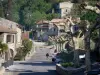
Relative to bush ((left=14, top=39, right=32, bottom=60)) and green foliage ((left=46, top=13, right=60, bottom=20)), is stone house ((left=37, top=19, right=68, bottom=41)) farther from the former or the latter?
bush ((left=14, top=39, right=32, bottom=60))

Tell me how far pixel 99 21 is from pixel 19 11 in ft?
355

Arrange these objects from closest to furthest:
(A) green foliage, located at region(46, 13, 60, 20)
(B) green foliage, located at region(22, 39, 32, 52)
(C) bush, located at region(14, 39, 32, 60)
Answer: (C) bush, located at region(14, 39, 32, 60)
(B) green foliage, located at region(22, 39, 32, 52)
(A) green foliage, located at region(46, 13, 60, 20)

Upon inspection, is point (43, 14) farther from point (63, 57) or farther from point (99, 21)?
point (99, 21)

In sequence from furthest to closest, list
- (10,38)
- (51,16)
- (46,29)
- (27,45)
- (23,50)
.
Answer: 1. (51,16)
2. (46,29)
3. (27,45)
4. (23,50)
5. (10,38)

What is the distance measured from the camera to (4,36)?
6209 centimetres

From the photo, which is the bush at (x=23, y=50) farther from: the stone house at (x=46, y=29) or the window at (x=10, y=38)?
the stone house at (x=46, y=29)

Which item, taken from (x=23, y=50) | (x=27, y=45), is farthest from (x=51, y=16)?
(x=23, y=50)

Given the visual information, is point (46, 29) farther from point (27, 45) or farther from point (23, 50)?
point (23, 50)

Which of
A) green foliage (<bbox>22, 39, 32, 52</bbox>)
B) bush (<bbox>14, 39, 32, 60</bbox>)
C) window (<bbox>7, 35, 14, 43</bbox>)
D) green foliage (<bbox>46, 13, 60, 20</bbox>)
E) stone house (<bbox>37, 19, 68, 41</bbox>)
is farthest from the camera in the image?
green foliage (<bbox>46, 13, 60, 20</bbox>)

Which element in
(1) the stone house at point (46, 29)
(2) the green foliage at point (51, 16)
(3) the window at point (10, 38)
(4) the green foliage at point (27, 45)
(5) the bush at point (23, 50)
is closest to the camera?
(3) the window at point (10, 38)

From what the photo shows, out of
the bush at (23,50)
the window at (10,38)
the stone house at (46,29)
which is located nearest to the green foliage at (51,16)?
the stone house at (46,29)

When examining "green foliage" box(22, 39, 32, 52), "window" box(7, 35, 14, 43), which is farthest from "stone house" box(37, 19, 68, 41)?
"window" box(7, 35, 14, 43)

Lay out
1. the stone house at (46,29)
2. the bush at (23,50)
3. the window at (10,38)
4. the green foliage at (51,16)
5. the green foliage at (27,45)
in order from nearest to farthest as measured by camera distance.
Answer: the window at (10,38)
the bush at (23,50)
the green foliage at (27,45)
the stone house at (46,29)
the green foliage at (51,16)

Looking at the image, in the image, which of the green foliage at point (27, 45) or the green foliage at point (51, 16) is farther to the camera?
the green foliage at point (51, 16)
